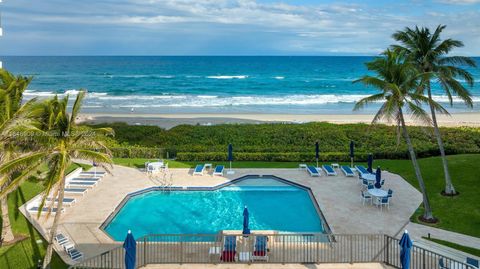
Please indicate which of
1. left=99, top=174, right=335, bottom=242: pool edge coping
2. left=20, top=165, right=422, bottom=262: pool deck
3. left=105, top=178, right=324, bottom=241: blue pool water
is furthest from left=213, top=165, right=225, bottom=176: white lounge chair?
left=105, top=178, right=324, bottom=241: blue pool water

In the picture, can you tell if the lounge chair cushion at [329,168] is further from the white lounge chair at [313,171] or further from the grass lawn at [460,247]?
the grass lawn at [460,247]

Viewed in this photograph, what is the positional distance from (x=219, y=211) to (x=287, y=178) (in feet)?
→ 18.1

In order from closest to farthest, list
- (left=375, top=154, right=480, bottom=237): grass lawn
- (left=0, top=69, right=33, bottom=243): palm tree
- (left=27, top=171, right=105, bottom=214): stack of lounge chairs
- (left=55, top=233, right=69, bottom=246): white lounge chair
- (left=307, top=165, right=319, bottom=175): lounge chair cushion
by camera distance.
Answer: (left=0, top=69, right=33, bottom=243): palm tree, (left=55, top=233, right=69, bottom=246): white lounge chair, (left=375, top=154, right=480, bottom=237): grass lawn, (left=27, top=171, right=105, bottom=214): stack of lounge chairs, (left=307, top=165, right=319, bottom=175): lounge chair cushion

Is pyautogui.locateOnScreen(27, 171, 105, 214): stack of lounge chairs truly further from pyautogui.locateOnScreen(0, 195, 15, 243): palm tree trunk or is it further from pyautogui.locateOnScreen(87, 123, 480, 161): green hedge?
pyautogui.locateOnScreen(87, 123, 480, 161): green hedge

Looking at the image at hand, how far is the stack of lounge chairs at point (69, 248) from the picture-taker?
42.5ft

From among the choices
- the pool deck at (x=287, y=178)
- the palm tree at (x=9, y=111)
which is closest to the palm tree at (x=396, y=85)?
the pool deck at (x=287, y=178)

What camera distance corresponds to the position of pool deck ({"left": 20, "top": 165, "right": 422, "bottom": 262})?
49.8 feet

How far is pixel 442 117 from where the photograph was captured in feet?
151

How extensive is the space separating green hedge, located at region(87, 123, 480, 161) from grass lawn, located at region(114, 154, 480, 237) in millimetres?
798

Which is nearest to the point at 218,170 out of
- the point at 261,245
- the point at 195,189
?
the point at 195,189

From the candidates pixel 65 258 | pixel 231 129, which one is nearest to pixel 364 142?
pixel 231 129

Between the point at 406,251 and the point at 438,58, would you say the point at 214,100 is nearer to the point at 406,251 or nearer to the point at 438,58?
the point at 438,58

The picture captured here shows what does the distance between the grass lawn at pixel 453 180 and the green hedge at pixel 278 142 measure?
798mm

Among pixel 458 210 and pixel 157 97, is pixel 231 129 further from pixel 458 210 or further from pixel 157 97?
pixel 157 97
